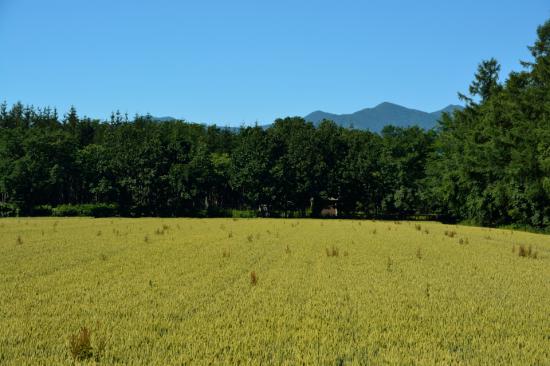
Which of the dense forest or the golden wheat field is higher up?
the dense forest

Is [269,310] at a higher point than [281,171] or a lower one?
lower

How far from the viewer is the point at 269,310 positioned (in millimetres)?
9531

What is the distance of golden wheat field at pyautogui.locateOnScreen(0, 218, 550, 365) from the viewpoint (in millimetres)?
6961

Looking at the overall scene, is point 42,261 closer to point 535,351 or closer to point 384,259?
point 384,259

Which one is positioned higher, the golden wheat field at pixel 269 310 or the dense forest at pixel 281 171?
the dense forest at pixel 281 171

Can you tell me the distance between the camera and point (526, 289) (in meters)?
12.2

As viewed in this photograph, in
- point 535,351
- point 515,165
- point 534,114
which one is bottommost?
point 535,351

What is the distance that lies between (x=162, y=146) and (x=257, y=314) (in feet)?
234

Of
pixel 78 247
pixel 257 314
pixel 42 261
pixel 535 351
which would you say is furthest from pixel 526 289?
pixel 78 247

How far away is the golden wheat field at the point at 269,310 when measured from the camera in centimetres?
696

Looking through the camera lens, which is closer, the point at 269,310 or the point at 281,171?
the point at 269,310

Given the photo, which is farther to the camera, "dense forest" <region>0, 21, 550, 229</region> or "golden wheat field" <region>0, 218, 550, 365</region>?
"dense forest" <region>0, 21, 550, 229</region>

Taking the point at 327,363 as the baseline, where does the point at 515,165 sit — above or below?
above

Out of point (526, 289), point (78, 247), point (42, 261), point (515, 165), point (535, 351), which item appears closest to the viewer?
point (535, 351)
